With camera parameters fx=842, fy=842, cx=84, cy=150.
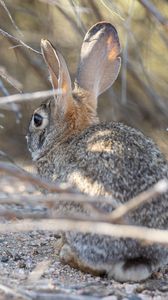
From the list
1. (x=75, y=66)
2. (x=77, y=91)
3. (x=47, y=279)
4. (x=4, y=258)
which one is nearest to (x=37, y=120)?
(x=77, y=91)

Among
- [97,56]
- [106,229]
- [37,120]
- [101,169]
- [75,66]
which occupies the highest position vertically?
[106,229]

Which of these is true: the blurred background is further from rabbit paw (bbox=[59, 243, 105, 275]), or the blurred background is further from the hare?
rabbit paw (bbox=[59, 243, 105, 275])

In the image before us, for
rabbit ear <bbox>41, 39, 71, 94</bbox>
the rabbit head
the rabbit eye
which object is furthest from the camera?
the rabbit eye

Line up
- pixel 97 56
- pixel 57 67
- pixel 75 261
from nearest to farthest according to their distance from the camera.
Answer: pixel 75 261 → pixel 57 67 → pixel 97 56

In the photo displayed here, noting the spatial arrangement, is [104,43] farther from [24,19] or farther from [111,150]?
[24,19]

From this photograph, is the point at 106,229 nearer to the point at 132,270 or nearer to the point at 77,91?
the point at 132,270

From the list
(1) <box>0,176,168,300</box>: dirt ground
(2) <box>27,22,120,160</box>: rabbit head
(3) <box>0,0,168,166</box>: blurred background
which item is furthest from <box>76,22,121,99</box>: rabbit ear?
(3) <box>0,0,168,166</box>: blurred background

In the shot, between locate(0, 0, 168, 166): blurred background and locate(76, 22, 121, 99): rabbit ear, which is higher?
Result: locate(76, 22, 121, 99): rabbit ear
